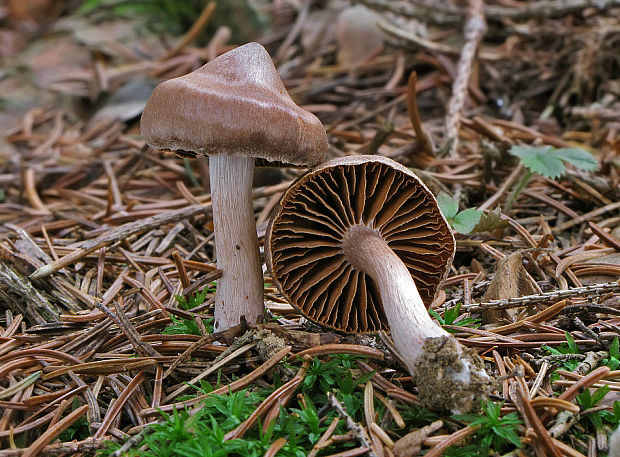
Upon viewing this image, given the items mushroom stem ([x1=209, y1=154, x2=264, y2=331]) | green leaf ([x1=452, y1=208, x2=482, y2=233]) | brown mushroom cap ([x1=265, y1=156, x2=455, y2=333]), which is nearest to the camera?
brown mushroom cap ([x1=265, y1=156, x2=455, y2=333])

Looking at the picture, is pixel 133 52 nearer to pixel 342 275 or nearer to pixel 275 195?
pixel 275 195

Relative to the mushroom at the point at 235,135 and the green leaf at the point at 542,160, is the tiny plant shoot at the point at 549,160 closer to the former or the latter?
the green leaf at the point at 542,160

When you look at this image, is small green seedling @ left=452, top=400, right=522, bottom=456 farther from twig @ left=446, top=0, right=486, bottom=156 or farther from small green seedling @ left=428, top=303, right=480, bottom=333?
twig @ left=446, top=0, right=486, bottom=156

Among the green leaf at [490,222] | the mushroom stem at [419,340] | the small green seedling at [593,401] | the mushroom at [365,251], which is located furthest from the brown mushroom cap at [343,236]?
the small green seedling at [593,401]

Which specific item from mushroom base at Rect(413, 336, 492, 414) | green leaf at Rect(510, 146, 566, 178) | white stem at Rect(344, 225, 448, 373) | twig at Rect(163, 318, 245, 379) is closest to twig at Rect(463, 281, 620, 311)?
white stem at Rect(344, 225, 448, 373)

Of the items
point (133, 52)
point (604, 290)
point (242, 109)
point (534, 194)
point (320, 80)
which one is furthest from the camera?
point (133, 52)

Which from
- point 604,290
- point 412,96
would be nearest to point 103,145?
point 412,96

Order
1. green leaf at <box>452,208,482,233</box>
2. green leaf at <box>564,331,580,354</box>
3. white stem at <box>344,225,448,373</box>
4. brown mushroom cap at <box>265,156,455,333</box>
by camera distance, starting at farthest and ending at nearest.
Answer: green leaf at <box>452,208,482,233</box>, brown mushroom cap at <box>265,156,455,333</box>, green leaf at <box>564,331,580,354</box>, white stem at <box>344,225,448,373</box>
